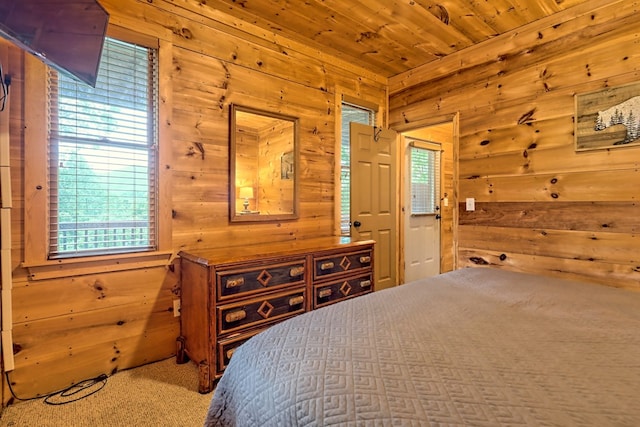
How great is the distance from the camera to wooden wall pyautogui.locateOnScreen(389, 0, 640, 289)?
2283mm

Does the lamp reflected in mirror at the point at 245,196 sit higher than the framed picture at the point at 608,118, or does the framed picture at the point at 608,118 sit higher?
the framed picture at the point at 608,118

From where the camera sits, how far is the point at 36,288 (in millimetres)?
1928

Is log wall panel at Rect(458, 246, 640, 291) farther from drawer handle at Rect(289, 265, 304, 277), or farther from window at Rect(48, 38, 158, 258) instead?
window at Rect(48, 38, 158, 258)

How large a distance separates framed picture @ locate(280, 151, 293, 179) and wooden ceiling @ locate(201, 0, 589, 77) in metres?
1.08

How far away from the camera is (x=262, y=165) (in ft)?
9.36

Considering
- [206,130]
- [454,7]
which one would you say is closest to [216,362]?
[206,130]

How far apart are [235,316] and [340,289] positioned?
914 millimetres

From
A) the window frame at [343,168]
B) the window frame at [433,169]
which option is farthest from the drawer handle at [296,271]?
the window frame at [433,169]

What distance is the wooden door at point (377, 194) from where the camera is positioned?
11.3ft

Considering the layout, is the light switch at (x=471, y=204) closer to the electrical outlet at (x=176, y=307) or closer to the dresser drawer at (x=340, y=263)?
the dresser drawer at (x=340, y=263)

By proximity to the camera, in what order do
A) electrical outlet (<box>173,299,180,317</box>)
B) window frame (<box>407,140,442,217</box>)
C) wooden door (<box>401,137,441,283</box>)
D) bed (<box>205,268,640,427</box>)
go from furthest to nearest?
window frame (<box>407,140,442,217</box>)
wooden door (<box>401,137,441,283</box>)
electrical outlet (<box>173,299,180,317</box>)
bed (<box>205,268,640,427</box>)

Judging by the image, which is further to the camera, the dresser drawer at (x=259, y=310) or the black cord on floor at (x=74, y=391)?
the dresser drawer at (x=259, y=310)

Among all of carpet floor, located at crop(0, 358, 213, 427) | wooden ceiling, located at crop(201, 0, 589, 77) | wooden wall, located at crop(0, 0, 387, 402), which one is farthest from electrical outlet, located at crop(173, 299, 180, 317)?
wooden ceiling, located at crop(201, 0, 589, 77)

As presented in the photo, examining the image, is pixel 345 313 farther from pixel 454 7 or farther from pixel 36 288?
pixel 454 7
